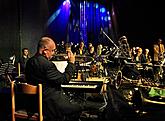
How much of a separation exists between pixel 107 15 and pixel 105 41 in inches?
64.3

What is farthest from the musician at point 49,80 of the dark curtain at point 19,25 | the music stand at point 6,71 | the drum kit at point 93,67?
the dark curtain at point 19,25

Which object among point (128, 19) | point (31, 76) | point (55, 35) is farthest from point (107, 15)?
point (31, 76)

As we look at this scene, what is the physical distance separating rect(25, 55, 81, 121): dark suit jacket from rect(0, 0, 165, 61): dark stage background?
20.3 feet

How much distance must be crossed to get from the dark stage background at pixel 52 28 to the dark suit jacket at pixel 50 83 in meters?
6.19

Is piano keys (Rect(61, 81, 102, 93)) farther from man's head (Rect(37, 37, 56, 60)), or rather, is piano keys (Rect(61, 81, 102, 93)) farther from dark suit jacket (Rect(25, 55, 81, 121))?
man's head (Rect(37, 37, 56, 60))

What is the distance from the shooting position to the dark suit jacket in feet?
10.7

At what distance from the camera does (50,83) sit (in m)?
3.31

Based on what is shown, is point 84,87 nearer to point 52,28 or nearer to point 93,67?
point 93,67

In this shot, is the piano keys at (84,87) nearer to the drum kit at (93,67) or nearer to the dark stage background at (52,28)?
the drum kit at (93,67)

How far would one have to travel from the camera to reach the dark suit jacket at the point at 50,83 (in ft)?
10.7

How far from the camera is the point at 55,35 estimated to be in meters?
13.2

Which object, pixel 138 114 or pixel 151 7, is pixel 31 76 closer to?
pixel 138 114

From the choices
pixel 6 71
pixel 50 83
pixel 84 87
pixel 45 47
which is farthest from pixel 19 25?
pixel 50 83

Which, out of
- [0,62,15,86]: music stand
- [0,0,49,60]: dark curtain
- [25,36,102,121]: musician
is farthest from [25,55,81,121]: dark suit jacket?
[0,0,49,60]: dark curtain
